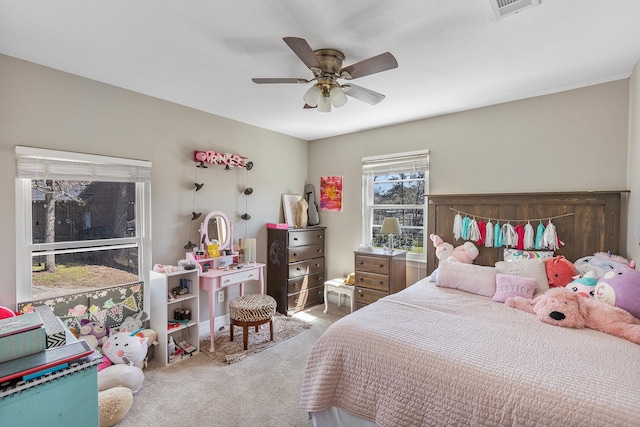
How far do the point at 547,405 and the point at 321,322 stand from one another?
9.09ft

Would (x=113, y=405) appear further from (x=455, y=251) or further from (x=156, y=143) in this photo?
Result: (x=455, y=251)

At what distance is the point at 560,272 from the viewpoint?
97.9 inches

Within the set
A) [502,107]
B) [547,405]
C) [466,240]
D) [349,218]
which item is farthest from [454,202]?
[547,405]

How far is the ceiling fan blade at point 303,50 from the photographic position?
5.05 ft

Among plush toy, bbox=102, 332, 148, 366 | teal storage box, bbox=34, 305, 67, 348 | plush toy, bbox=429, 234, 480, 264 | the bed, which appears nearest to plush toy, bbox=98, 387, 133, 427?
plush toy, bbox=102, 332, 148, 366

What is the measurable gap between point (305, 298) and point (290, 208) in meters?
1.32

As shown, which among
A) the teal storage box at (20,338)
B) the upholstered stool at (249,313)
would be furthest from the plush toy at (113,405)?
the upholstered stool at (249,313)

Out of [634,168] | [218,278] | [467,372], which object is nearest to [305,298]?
[218,278]

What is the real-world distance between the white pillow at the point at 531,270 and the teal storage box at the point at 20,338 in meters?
3.20

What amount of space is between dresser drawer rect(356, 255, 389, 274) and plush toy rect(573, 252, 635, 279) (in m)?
1.74

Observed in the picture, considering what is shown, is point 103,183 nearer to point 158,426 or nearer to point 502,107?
point 158,426

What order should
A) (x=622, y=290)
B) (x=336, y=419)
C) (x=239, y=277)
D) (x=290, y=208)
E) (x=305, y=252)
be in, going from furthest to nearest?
(x=290, y=208)
(x=305, y=252)
(x=239, y=277)
(x=622, y=290)
(x=336, y=419)

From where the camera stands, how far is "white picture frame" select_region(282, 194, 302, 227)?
436cm

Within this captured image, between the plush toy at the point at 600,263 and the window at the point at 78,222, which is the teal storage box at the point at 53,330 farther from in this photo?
the plush toy at the point at 600,263
